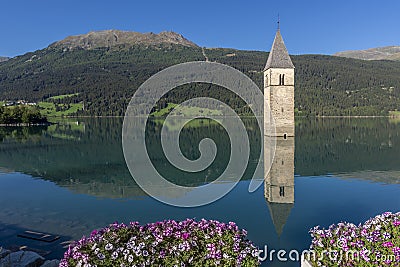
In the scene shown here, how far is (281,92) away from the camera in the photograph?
5072cm

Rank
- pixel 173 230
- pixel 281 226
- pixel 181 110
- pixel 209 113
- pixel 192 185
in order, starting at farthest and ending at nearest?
pixel 181 110, pixel 209 113, pixel 192 185, pixel 281 226, pixel 173 230

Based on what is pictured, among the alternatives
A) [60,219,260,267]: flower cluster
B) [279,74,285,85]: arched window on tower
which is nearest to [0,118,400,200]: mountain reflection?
[60,219,260,267]: flower cluster

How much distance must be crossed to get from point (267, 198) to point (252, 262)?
39.4 ft

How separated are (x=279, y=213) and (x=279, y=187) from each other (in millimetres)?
5520

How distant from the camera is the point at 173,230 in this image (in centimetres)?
632

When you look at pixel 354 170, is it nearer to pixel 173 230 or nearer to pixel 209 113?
pixel 173 230

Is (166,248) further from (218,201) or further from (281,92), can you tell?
(281,92)

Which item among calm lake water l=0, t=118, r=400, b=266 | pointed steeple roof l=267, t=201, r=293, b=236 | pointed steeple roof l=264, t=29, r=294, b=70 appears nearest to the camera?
pointed steeple roof l=267, t=201, r=293, b=236

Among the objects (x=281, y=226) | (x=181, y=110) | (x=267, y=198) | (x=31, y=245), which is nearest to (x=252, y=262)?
(x=281, y=226)

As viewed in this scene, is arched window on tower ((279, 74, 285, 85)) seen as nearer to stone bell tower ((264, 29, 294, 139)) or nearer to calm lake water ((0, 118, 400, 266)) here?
stone bell tower ((264, 29, 294, 139))

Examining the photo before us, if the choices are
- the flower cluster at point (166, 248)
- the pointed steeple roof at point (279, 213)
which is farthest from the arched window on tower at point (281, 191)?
the flower cluster at point (166, 248)

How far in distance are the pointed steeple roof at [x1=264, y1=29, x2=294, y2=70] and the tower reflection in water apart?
19613mm

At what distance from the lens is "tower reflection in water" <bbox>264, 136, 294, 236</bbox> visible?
14727mm

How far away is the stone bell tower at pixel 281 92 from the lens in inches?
1983
